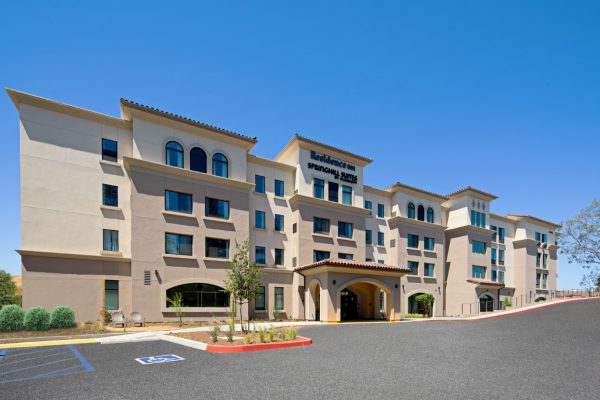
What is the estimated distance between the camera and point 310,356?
39.0ft

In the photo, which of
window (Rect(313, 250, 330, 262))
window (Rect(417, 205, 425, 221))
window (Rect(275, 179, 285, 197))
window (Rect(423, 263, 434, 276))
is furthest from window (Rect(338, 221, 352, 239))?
window (Rect(423, 263, 434, 276))

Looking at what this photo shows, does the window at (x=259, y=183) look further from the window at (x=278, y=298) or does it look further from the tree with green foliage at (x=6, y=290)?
the tree with green foliage at (x=6, y=290)

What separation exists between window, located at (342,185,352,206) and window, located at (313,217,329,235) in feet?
10.3

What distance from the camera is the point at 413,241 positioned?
3856 cm

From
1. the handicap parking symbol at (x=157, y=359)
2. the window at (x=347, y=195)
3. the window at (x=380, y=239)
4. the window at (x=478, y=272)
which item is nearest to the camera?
the handicap parking symbol at (x=157, y=359)

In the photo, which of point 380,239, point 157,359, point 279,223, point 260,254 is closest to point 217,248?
point 260,254

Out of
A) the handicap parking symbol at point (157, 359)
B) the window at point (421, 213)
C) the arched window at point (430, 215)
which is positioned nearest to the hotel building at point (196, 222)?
the window at point (421, 213)

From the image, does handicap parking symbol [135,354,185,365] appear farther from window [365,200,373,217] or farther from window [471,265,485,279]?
window [471,265,485,279]

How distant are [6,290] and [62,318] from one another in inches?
1908

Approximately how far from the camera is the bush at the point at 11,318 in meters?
17.2

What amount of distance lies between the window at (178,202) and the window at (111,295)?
6191mm

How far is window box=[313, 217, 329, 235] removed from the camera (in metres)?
31.4

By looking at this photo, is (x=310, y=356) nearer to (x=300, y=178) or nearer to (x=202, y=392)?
(x=202, y=392)

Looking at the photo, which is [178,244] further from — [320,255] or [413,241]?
[413,241]
